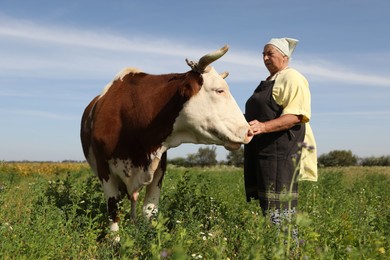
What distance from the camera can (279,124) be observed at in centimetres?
428

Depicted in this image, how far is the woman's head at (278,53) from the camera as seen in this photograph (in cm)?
455

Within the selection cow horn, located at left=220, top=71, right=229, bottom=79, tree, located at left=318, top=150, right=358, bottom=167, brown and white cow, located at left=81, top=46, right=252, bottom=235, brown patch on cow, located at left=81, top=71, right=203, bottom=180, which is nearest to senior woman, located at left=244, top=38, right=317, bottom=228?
brown and white cow, located at left=81, top=46, right=252, bottom=235

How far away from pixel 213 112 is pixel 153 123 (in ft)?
2.43

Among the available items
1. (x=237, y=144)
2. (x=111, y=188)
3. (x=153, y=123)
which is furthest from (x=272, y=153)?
(x=111, y=188)

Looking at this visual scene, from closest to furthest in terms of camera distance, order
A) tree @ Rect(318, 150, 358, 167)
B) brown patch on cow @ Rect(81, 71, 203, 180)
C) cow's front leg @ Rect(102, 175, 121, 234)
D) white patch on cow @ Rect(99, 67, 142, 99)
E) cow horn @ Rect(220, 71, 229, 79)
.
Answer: brown patch on cow @ Rect(81, 71, 203, 180), cow horn @ Rect(220, 71, 229, 79), cow's front leg @ Rect(102, 175, 121, 234), white patch on cow @ Rect(99, 67, 142, 99), tree @ Rect(318, 150, 358, 167)

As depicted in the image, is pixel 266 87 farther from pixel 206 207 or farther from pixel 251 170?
pixel 206 207

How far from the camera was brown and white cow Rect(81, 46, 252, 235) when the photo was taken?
478 centimetres

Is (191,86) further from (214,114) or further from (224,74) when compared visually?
(224,74)

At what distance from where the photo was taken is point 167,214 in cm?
586

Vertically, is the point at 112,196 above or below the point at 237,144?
below

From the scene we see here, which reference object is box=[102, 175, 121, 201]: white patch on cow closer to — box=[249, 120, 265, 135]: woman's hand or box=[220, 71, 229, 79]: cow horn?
box=[220, 71, 229, 79]: cow horn

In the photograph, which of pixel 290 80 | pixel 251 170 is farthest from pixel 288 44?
pixel 251 170

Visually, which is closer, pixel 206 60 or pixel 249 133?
pixel 249 133

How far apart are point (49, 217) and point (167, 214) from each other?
1622mm
